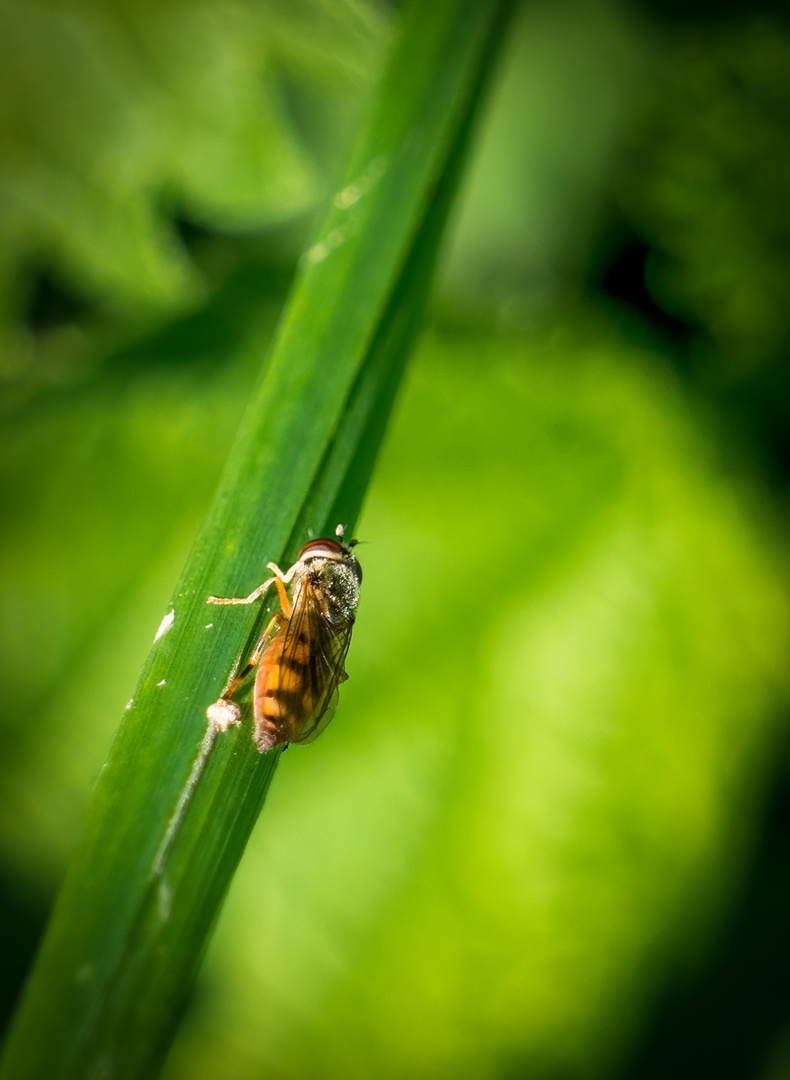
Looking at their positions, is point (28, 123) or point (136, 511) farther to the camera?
point (136, 511)

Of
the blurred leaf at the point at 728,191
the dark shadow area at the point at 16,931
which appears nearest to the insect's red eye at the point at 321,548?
the blurred leaf at the point at 728,191

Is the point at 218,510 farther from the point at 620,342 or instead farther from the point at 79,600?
the point at 620,342

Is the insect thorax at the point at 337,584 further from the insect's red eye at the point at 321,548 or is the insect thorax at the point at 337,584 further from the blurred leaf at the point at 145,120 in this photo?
the blurred leaf at the point at 145,120

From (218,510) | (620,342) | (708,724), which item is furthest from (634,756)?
(218,510)

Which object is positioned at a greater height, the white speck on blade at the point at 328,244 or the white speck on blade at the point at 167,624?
the white speck on blade at the point at 328,244

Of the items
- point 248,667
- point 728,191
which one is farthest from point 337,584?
→ point 728,191

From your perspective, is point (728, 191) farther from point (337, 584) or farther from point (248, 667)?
point (248, 667)
